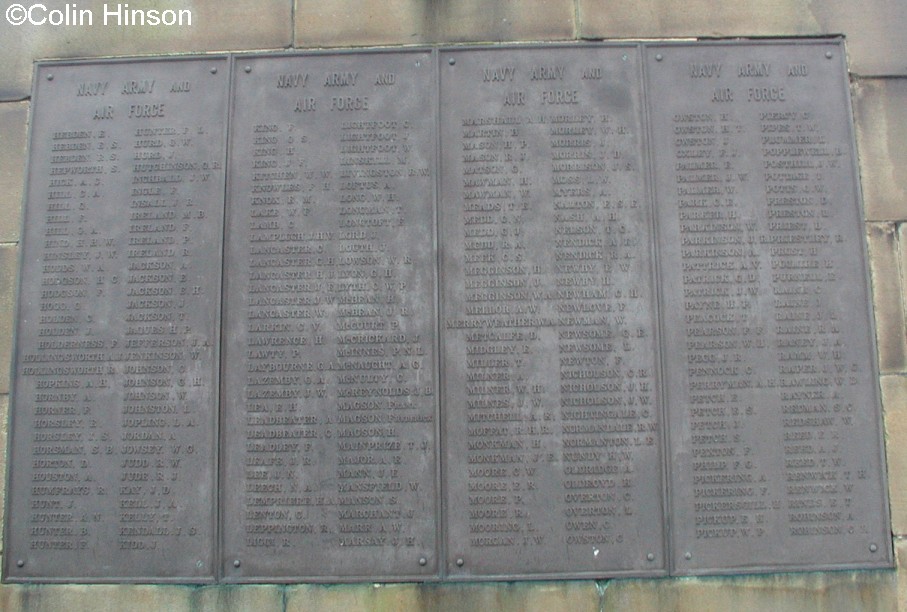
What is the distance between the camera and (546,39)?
229 inches

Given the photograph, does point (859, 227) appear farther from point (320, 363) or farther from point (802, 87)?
point (320, 363)

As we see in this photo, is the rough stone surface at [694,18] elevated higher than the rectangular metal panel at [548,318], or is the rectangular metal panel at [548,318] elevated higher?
the rough stone surface at [694,18]

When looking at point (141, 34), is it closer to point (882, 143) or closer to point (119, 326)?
point (119, 326)

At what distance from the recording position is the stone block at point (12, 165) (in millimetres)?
5680

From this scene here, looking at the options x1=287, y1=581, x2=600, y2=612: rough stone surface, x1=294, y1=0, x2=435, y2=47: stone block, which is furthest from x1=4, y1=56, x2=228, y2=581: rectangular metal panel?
x1=287, y1=581, x2=600, y2=612: rough stone surface

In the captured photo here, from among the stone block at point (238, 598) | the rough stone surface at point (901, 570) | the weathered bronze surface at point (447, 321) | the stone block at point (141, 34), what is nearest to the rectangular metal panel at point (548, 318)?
the weathered bronze surface at point (447, 321)

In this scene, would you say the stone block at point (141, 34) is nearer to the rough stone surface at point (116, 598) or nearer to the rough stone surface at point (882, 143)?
the rough stone surface at point (116, 598)

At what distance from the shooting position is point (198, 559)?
16.8ft

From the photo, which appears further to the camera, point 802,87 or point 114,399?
point 802,87

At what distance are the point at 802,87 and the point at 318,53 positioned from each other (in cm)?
349

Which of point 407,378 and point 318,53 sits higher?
→ point 318,53

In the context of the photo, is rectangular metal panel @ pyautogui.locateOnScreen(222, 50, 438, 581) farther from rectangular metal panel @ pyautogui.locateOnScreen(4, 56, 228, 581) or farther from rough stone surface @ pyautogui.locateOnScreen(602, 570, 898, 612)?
rough stone surface @ pyautogui.locateOnScreen(602, 570, 898, 612)

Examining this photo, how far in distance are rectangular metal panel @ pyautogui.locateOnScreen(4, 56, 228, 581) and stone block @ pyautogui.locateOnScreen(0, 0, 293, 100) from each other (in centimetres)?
15

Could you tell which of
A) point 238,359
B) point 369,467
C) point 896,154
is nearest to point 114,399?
point 238,359
